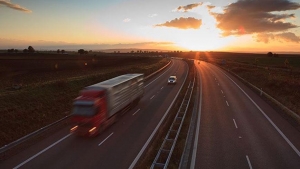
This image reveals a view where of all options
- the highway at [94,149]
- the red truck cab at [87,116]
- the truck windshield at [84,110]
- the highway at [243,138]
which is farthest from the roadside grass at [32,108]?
the highway at [243,138]

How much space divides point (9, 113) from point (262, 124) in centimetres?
2336

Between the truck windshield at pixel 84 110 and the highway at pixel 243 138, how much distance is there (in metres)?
8.15

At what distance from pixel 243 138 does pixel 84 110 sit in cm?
1267

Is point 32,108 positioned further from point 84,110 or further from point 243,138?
point 243,138

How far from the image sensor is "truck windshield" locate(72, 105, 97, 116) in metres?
18.1

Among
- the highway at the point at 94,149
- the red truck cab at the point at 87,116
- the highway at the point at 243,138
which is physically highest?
the red truck cab at the point at 87,116

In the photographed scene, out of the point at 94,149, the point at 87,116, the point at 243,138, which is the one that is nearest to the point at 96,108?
the point at 87,116

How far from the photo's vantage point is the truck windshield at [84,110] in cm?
1806

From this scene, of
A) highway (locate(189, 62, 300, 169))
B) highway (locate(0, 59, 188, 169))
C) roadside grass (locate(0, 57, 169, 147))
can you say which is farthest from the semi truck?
highway (locate(189, 62, 300, 169))

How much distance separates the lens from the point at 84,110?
59.8ft

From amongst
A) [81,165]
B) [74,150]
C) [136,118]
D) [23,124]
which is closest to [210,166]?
[81,165]

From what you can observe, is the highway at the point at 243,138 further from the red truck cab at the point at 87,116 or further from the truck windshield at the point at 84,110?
the truck windshield at the point at 84,110

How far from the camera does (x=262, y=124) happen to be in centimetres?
2145

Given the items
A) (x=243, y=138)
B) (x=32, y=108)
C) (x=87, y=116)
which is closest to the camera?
(x=87, y=116)
